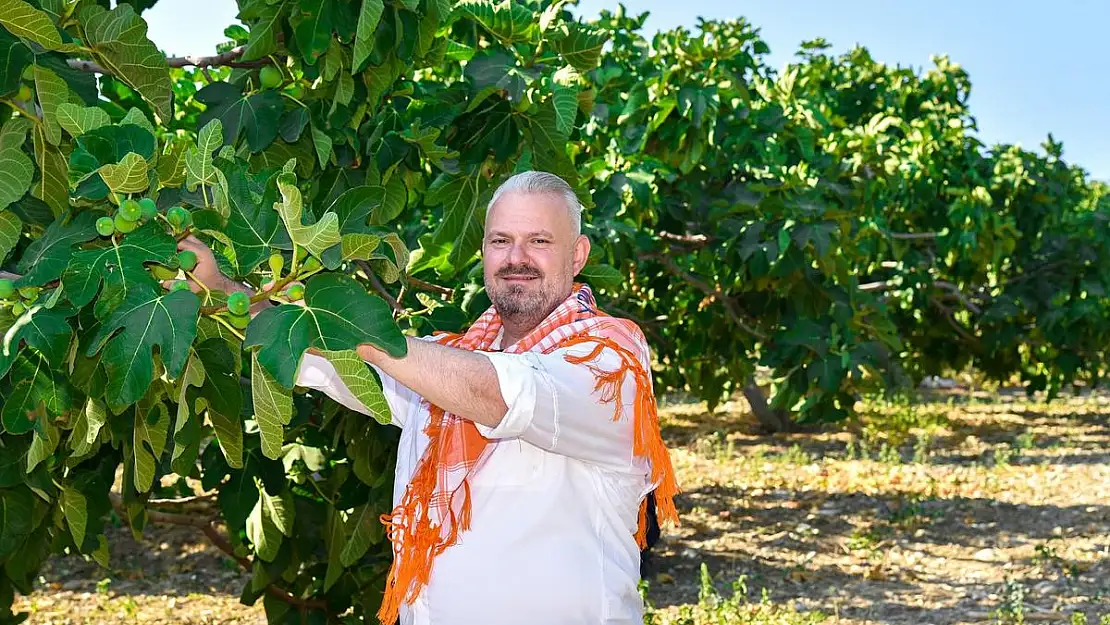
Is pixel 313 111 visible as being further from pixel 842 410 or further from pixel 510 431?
pixel 842 410

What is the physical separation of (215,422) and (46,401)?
10.8 inches

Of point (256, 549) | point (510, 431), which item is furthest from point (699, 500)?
point (510, 431)

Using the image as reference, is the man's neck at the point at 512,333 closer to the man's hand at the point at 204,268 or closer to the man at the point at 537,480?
the man at the point at 537,480

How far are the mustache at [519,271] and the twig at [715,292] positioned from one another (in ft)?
9.14

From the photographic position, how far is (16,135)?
5.74ft

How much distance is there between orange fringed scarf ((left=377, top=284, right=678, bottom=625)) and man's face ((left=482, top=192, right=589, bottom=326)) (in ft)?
0.22

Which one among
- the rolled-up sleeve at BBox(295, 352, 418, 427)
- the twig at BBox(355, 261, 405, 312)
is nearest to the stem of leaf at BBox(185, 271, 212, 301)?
the rolled-up sleeve at BBox(295, 352, 418, 427)

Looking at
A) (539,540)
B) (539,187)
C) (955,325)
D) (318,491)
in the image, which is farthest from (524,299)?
(955,325)

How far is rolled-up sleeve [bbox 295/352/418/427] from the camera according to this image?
2.01 m

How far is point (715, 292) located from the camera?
17.1 ft

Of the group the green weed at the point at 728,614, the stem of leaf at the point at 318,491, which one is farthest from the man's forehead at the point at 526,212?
the green weed at the point at 728,614

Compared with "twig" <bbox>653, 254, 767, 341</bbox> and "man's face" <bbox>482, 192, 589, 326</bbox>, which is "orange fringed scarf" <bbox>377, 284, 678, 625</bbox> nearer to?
"man's face" <bbox>482, 192, 589, 326</bbox>

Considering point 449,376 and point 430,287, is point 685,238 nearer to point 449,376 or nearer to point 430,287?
point 430,287

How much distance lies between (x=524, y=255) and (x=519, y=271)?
0.03 metres
